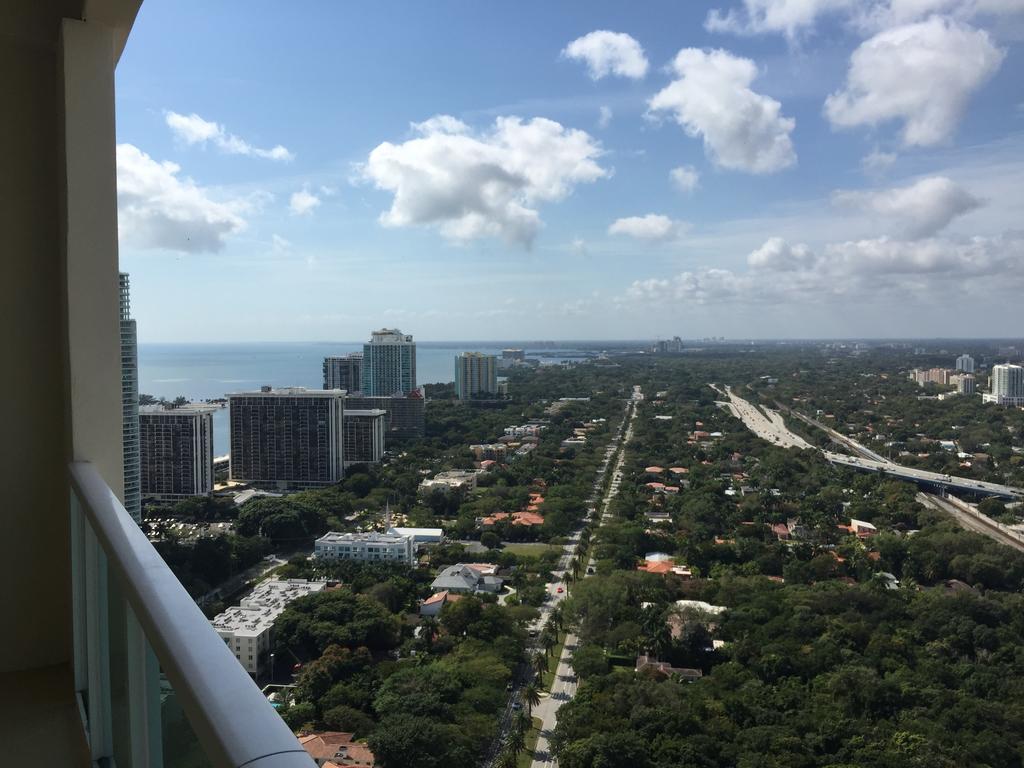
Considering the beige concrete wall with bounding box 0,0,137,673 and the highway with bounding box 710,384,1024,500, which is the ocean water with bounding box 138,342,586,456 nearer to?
the beige concrete wall with bounding box 0,0,137,673

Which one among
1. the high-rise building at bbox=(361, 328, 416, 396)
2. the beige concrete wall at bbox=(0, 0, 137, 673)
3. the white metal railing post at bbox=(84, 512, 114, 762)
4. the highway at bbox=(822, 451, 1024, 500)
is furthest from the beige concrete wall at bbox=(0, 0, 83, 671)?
the high-rise building at bbox=(361, 328, 416, 396)

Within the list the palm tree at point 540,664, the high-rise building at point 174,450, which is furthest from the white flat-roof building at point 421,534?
the palm tree at point 540,664

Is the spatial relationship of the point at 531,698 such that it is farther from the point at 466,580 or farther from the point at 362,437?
the point at 362,437

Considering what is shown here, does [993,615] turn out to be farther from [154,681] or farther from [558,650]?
[154,681]

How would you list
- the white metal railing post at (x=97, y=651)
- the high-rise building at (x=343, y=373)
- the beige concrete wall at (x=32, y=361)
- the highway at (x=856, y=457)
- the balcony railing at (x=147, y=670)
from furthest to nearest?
the high-rise building at (x=343, y=373), the highway at (x=856, y=457), the beige concrete wall at (x=32, y=361), the white metal railing post at (x=97, y=651), the balcony railing at (x=147, y=670)

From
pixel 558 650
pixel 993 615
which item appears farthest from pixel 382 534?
pixel 993 615

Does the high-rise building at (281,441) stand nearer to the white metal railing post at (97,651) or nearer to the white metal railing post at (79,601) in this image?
the white metal railing post at (79,601)
